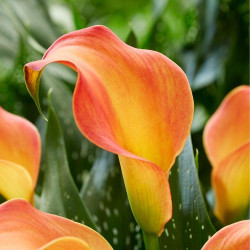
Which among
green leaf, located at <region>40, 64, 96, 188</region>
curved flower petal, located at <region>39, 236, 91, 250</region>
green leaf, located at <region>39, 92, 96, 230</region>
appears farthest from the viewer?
green leaf, located at <region>40, 64, 96, 188</region>

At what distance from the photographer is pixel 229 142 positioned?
32cm

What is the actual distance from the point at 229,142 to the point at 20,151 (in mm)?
136

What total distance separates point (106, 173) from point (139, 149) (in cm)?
13

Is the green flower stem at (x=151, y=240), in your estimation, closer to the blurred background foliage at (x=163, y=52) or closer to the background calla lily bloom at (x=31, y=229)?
the background calla lily bloom at (x=31, y=229)

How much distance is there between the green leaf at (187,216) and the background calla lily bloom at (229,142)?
0.08 ft

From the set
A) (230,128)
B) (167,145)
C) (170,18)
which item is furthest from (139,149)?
(170,18)

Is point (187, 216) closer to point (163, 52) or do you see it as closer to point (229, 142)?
point (229, 142)

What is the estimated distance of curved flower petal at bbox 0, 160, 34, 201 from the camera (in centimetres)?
25

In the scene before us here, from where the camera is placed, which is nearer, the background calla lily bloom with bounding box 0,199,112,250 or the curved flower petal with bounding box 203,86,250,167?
the background calla lily bloom with bounding box 0,199,112,250

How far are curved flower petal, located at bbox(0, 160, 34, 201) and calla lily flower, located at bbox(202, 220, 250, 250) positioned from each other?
11 cm

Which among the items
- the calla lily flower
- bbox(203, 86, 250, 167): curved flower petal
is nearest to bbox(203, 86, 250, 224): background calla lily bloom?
bbox(203, 86, 250, 167): curved flower petal

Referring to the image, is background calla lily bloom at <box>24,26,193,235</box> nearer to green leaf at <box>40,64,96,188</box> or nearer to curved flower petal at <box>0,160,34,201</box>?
curved flower petal at <box>0,160,34,201</box>

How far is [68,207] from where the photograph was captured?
298mm

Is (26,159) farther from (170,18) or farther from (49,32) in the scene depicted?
(170,18)
